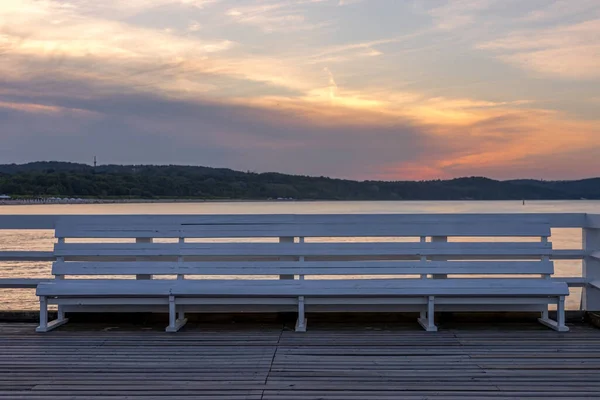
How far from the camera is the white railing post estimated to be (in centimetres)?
500

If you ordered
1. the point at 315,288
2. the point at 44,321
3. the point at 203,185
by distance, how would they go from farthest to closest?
A: 1. the point at 203,185
2. the point at 44,321
3. the point at 315,288

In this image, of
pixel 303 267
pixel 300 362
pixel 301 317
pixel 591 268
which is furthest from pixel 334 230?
pixel 591 268

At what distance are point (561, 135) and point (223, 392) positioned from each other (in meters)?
27.2

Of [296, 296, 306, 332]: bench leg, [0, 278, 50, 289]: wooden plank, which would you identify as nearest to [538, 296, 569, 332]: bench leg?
[296, 296, 306, 332]: bench leg

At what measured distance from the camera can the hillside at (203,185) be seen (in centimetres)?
6619

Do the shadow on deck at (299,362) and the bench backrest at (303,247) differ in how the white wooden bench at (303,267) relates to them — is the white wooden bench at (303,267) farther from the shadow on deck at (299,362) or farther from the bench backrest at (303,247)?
the shadow on deck at (299,362)

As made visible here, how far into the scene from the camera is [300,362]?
3754 millimetres

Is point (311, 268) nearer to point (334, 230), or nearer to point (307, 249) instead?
point (307, 249)

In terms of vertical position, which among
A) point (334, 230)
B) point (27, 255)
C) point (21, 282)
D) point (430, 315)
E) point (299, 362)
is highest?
point (334, 230)

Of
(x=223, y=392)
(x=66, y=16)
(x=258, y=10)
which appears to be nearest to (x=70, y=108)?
(x=66, y=16)

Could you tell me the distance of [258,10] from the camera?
12094 millimetres

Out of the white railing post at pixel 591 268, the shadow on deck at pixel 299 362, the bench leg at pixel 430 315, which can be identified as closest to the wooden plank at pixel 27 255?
the shadow on deck at pixel 299 362

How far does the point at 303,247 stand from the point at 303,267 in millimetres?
164

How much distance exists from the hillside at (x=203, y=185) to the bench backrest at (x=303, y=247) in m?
62.9
